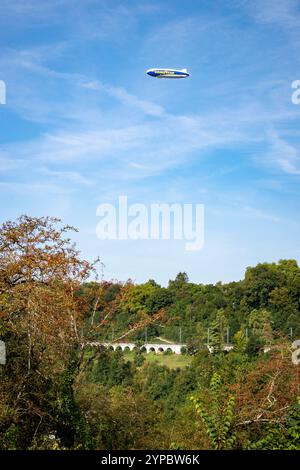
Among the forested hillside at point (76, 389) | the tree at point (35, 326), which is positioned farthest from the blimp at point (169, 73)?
the tree at point (35, 326)

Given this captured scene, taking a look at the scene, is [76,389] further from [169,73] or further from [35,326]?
[169,73]

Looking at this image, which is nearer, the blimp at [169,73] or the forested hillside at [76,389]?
the forested hillside at [76,389]

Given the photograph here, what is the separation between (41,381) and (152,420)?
A: 3.77m

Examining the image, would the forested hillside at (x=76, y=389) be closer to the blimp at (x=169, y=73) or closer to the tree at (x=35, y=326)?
the tree at (x=35, y=326)

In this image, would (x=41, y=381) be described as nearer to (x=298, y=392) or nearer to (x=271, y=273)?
(x=298, y=392)

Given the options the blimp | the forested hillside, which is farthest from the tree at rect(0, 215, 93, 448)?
the blimp

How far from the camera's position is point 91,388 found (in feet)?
39.3

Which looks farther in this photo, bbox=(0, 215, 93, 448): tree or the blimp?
the blimp

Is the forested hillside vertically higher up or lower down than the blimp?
lower down

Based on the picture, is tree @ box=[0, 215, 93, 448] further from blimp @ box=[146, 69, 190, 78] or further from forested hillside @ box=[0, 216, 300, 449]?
blimp @ box=[146, 69, 190, 78]

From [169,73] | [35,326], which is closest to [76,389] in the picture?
[35,326]

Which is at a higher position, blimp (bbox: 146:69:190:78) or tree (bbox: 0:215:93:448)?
blimp (bbox: 146:69:190:78)
